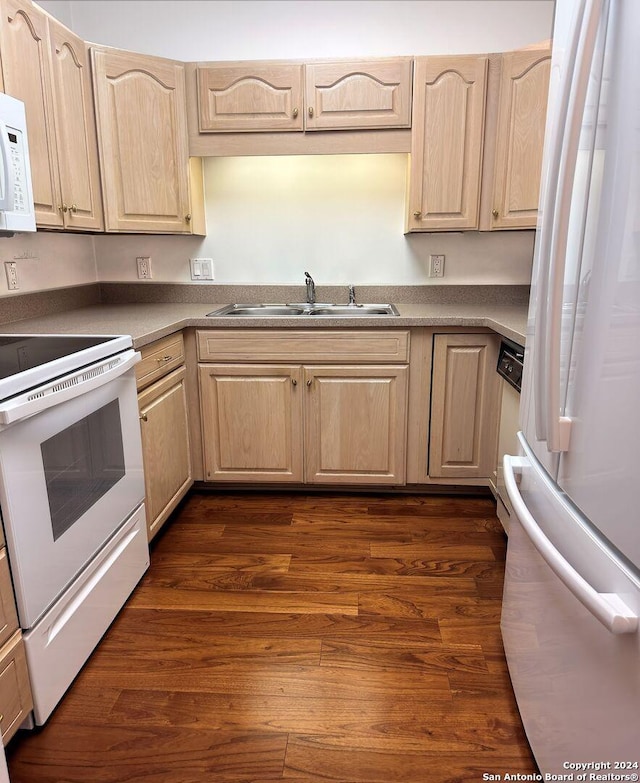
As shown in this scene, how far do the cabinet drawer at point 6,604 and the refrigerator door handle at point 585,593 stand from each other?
Result: 1.17 meters

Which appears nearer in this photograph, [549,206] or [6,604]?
[549,206]

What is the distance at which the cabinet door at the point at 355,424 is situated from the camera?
2.54 metres

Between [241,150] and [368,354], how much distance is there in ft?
3.70

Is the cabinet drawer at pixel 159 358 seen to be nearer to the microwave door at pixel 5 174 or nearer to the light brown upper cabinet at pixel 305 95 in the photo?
the microwave door at pixel 5 174

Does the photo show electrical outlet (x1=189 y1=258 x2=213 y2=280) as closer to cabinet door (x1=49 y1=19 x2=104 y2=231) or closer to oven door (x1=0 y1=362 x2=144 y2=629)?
cabinet door (x1=49 y1=19 x2=104 y2=231)

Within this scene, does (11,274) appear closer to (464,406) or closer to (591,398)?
(464,406)

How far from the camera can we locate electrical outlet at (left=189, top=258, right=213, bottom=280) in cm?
299

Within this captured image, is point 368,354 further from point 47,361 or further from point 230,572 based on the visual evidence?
point 47,361

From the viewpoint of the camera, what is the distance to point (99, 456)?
169cm

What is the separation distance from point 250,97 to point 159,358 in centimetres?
129

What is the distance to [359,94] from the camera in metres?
2.49

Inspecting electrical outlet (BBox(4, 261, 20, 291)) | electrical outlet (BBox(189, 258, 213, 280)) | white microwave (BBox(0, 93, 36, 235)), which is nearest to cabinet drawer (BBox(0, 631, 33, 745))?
white microwave (BBox(0, 93, 36, 235))

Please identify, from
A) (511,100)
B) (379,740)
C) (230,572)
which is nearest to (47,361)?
(230,572)

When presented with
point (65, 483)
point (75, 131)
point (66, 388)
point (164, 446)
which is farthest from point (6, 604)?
point (75, 131)
